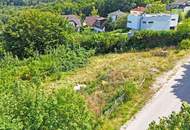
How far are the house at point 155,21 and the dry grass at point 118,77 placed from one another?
46.1 feet

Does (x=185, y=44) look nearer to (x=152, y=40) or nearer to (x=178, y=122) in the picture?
(x=152, y=40)

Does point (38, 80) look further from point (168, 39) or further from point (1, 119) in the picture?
point (1, 119)

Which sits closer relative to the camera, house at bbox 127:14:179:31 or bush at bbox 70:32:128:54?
bush at bbox 70:32:128:54

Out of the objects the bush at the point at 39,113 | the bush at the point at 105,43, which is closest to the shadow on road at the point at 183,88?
the bush at the point at 39,113

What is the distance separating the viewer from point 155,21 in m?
47.5

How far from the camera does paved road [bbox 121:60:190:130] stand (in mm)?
19859

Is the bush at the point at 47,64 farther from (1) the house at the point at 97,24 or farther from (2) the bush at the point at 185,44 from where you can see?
(1) the house at the point at 97,24

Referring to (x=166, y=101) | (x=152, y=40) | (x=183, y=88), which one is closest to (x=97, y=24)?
(x=152, y=40)

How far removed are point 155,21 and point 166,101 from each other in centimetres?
2647

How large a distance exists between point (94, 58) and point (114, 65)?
489 centimetres

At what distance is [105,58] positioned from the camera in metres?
33.8

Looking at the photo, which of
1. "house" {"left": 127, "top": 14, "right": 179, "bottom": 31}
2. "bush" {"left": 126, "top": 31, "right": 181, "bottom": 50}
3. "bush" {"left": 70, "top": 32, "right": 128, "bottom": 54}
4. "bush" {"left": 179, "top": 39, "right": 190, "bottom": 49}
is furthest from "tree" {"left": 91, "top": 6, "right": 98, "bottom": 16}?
"bush" {"left": 179, "top": 39, "right": 190, "bottom": 49}

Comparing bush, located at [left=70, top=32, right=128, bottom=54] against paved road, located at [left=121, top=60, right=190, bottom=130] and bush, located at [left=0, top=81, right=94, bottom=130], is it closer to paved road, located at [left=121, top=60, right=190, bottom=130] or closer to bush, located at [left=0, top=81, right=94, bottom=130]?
paved road, located at [left=121, top=60, right=190, bottom=130]

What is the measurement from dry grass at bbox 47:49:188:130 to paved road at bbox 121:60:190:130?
46cm
